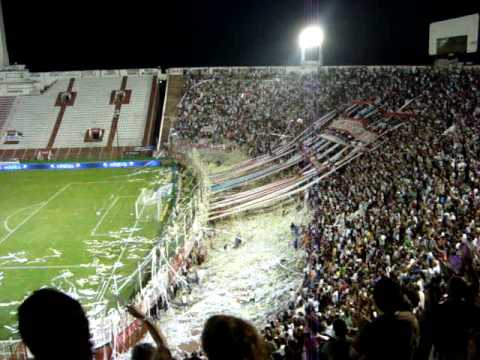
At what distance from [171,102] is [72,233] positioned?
25.1 m

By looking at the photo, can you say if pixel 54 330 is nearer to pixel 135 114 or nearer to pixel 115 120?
pixel 115 120

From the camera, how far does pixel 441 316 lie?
3994mm

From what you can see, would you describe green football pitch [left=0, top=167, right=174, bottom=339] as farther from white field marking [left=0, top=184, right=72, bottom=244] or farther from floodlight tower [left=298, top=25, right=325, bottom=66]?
floodlight tower [left=298, top=25, right=325, bottom=66]

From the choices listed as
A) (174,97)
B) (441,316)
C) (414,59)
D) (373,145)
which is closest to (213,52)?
(174,97)

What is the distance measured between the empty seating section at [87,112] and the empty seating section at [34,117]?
1.25 metres

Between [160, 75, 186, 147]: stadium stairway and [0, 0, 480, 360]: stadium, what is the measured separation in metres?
0.17

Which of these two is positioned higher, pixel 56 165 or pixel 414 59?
pixel 414 59

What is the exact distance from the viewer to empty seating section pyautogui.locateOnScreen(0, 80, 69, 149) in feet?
146

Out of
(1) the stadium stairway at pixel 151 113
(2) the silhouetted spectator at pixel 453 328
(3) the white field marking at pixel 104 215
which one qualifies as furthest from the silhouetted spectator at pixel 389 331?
(1) the stadium stairway at pixel 151 113

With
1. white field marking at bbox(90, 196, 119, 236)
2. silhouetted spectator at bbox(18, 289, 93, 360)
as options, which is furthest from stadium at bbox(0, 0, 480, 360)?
white field marking at bbox(90, 196, 119, 236)

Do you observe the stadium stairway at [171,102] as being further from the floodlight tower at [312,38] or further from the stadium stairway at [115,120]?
the floodlight tower at [312,38]

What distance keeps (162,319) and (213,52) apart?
41.5 m

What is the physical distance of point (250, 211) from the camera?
77.1 feet

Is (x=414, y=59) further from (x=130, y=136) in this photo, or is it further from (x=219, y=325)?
(x=219, y=325)
